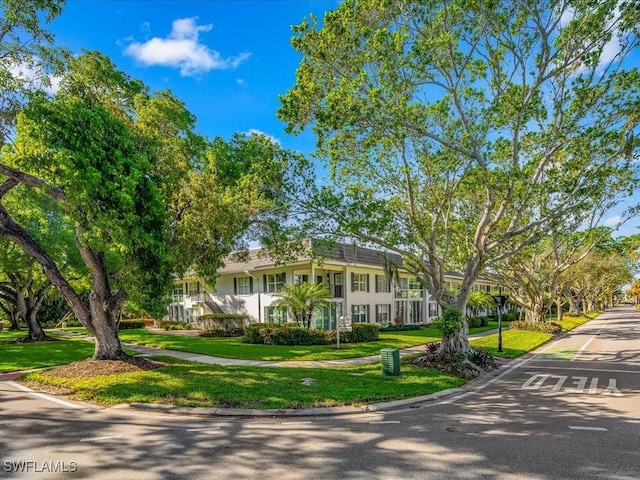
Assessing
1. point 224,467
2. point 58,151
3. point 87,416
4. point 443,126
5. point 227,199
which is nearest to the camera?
point 224,467

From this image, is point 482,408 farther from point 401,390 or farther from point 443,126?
point 443,126

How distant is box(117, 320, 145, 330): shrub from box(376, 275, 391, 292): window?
23.1 m

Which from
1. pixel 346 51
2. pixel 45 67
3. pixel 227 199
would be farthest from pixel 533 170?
pixel 45 67

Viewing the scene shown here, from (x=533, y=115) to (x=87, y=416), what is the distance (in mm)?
15500

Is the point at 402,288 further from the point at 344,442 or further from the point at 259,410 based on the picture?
the point at 344,442

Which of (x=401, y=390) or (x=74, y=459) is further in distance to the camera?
(x=401, y=390)

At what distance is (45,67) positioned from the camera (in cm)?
1189

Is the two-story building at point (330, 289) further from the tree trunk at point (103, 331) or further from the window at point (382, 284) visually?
the tree trunk at point (103, 331)

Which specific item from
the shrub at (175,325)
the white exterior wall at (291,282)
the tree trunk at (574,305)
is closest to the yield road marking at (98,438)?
the white exterior wall at (291,282)

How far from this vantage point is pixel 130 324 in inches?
1529

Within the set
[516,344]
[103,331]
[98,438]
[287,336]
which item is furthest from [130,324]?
[98,438]

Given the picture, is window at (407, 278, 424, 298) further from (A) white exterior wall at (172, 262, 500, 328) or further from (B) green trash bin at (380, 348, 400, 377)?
(B) green trash bin at (380, 348, 400, 377)

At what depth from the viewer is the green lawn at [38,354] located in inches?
606

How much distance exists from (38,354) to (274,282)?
52.4 feet
